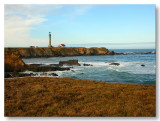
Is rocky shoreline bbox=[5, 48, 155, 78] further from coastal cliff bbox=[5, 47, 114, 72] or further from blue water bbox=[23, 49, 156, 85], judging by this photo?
blue water bbox=[23, 49, 156, 85]

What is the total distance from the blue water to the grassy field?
0.66 ft

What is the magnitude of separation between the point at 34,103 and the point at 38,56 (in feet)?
5.96

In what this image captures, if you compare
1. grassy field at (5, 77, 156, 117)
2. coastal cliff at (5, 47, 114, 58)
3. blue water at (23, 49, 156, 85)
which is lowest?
grassy field at (5, 77, 156, 117)

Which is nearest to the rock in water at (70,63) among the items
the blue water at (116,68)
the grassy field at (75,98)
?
the blue water at (116,68)

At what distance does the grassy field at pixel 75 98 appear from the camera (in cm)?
500

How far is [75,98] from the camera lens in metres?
5.38

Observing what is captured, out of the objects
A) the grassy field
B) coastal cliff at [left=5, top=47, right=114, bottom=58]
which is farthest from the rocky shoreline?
the grassy field

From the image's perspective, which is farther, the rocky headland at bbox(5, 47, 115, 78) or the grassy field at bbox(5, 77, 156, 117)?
the rocky headland at bbox(5, 47, 115, 78)

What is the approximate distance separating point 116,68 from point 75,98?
1.76m

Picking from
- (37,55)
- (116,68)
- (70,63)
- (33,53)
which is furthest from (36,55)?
(116,68)

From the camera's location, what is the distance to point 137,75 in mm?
5781

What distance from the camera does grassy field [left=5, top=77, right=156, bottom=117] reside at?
500cm

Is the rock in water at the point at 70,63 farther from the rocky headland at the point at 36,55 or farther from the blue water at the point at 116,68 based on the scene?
the blue water at the point at 116,68
